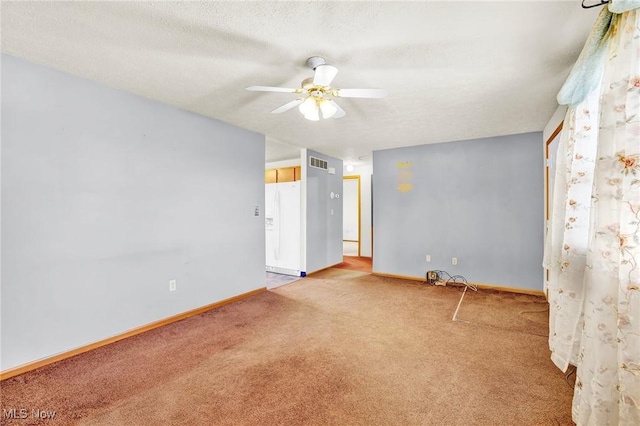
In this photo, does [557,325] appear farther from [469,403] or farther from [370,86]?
[370,86]

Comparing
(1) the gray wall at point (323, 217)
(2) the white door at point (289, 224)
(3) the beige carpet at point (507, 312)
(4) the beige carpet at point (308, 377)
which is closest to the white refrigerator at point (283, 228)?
(2) the white door at point (289, 224)

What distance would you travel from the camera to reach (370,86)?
2.61m

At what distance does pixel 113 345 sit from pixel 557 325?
3.70m

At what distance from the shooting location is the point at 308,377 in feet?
6.96

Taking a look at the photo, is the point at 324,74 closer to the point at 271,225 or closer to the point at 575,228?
the point at 575,228

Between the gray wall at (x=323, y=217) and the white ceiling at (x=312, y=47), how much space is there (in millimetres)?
2398

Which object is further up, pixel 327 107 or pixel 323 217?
pixel 327 107

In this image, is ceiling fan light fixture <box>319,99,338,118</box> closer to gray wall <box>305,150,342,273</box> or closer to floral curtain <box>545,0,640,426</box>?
floral curtain <box>545,0,640,426</box>

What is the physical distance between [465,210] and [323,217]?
248 cm

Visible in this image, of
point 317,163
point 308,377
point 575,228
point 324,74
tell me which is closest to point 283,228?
point 317,163

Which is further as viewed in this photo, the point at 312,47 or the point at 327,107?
the point at 327,107

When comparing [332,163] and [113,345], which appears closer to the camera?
[113,345]

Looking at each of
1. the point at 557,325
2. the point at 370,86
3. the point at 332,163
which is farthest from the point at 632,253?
the point at 332,163

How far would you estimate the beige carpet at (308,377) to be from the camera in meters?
1.75
